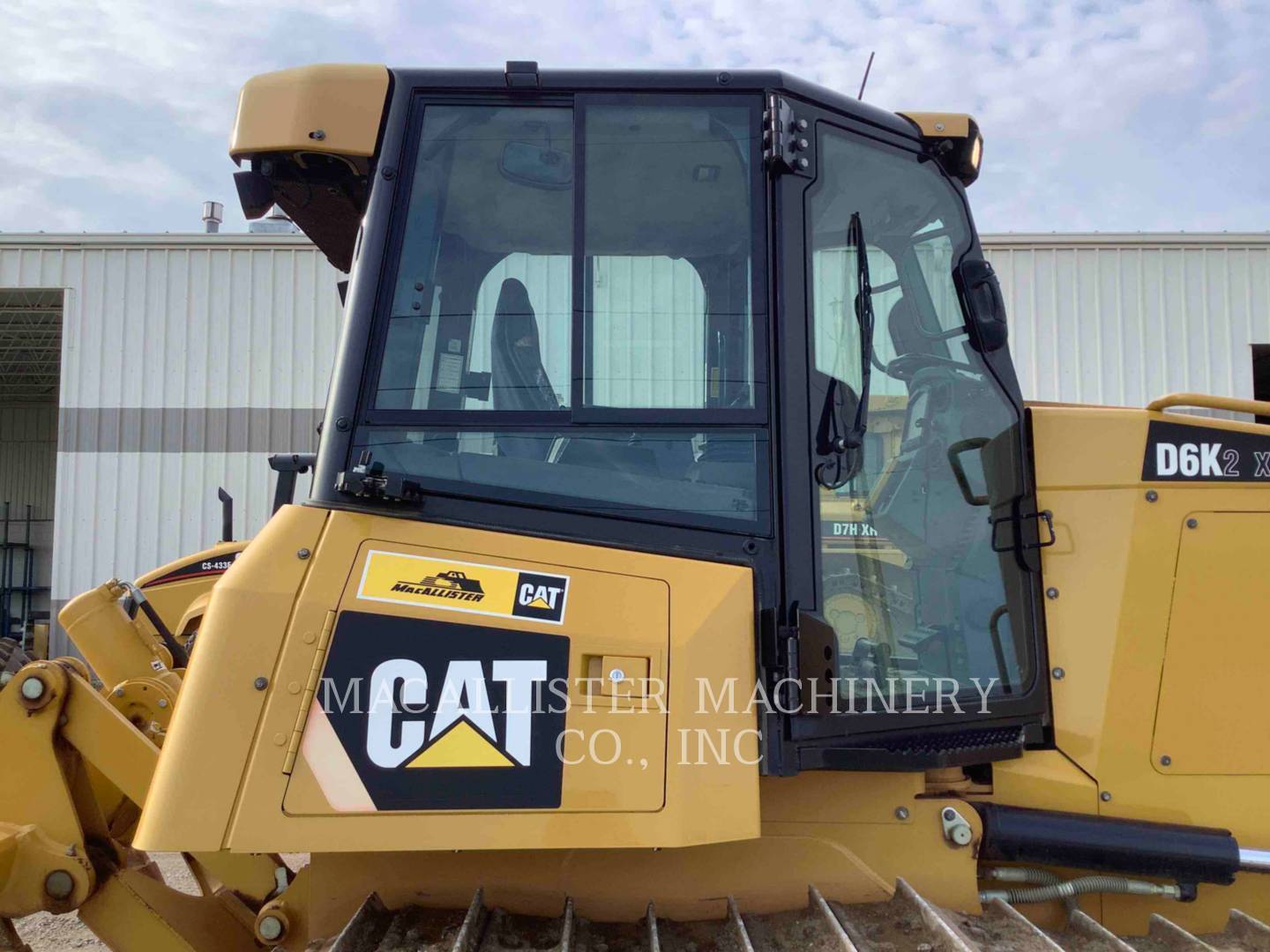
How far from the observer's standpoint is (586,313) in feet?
7.42

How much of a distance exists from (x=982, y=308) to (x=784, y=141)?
0.77 metres

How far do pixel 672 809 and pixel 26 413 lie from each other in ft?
97.8

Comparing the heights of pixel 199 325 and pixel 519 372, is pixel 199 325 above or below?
above

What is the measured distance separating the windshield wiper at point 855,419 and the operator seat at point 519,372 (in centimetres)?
65

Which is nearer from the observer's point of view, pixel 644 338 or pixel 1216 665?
pixel 644 338

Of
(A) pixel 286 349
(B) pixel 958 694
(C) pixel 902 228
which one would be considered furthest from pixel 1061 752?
(A) pixel 286 349

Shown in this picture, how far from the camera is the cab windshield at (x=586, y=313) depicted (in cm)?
223

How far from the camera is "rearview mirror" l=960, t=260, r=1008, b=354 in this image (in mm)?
2648

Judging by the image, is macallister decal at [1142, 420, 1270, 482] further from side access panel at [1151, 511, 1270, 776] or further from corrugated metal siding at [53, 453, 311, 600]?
corrugated metal siding at [53, 453, 311, 600]

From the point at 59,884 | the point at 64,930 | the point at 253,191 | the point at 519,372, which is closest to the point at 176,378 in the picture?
the point at 64,930

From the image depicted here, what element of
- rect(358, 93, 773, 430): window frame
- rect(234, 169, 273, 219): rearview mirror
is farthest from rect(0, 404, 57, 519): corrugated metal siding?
rect(358, 93, 773, 430): window frame

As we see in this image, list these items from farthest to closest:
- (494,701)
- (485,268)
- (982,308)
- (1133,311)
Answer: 1. (1133,311)
2. (982,308)
3. (485,268)
4. (494,701)

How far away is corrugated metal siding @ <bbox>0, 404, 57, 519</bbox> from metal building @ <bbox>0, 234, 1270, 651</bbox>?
16.0 m

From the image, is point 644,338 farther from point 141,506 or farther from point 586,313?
point 141,506
